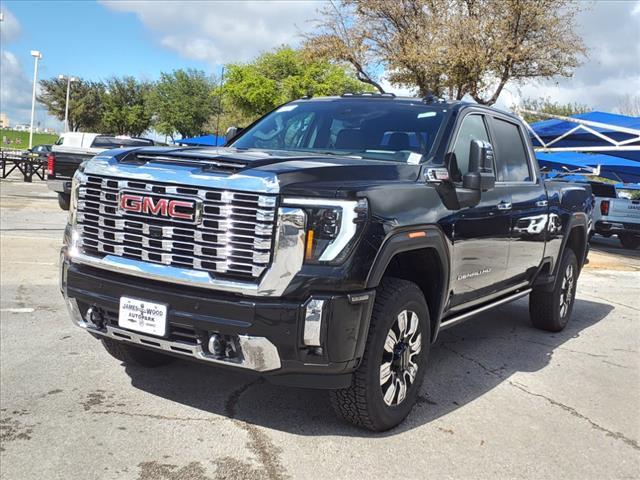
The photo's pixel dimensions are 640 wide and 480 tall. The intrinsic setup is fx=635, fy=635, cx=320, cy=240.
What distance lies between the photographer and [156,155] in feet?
11.8

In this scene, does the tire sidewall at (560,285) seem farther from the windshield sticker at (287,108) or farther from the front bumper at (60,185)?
the front bumper at (60,185)

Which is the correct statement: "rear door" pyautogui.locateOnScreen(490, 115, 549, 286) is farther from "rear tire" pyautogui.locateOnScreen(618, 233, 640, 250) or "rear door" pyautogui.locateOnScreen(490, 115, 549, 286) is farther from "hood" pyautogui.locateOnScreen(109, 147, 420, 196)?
"rear tire" pyautogui.locateOnScreen(618, 233, 640, 250)

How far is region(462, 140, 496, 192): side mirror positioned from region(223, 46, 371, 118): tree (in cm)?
3917

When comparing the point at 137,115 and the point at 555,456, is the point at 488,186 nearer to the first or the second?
the point at 555,456

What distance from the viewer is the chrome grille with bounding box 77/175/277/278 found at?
312cm

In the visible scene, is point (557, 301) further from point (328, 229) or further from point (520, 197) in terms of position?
point (328, 229)

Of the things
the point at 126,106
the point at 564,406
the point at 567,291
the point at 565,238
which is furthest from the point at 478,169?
the point at 126,106

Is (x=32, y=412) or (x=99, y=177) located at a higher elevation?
(x=99, y=177)

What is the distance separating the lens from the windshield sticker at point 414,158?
409 centimetres

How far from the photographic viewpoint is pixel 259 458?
130 inches

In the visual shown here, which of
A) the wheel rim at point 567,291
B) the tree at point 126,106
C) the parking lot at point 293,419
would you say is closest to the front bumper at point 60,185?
the parking lot at point 293,419

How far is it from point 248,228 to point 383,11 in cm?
1897

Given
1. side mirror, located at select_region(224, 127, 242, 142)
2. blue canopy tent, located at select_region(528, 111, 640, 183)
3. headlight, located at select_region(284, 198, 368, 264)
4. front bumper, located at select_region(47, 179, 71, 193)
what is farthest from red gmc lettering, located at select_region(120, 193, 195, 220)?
blue canopy tent, located at select_region(528, 111, 640, 183)

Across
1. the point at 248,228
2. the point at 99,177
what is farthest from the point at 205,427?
the point at 99,177
